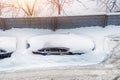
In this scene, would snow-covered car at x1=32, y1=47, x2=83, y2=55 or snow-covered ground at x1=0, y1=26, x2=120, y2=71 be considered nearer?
snow-covered ground at x1=0, y1=26, x2=120, y2=71

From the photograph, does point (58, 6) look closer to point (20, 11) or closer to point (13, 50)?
point (20, 11)

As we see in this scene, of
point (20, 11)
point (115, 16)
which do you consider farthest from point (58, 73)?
point (20, 11)

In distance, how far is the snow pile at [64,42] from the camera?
12414 mm

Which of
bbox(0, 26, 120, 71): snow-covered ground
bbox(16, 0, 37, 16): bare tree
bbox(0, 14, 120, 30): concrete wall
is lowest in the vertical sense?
bbox(0, 26, 120, 71): snow-covered ground

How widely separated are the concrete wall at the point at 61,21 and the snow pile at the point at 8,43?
39.0 inches

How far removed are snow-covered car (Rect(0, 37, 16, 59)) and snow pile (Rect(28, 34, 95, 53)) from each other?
2.56 feet

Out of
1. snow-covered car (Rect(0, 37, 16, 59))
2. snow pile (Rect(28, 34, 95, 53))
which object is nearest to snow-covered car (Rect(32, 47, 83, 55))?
snow pile (Rect(28, 34, 95, 53))

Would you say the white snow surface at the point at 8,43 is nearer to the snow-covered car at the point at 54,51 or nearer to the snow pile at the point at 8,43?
the snow pile at the point at 8,43

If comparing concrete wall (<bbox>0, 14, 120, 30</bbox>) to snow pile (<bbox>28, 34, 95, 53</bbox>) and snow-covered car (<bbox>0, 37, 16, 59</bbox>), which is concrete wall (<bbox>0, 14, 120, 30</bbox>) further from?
snow-covered car (<bbox>0, 37, 16, 59</bbox>)

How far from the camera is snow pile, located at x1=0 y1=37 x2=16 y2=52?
41.8ft

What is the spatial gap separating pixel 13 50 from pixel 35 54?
3.37ft

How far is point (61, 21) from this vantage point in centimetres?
1413

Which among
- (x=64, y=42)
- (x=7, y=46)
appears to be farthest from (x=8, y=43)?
(x=64, y=42)

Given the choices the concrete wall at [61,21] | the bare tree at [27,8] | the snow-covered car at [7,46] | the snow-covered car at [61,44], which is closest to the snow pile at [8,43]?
the snow-covered car at [7,46]
